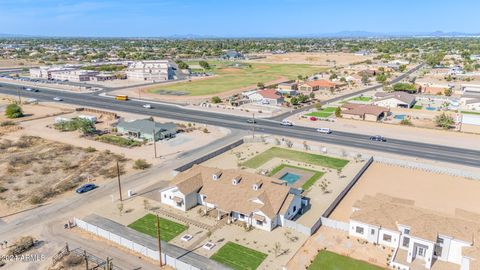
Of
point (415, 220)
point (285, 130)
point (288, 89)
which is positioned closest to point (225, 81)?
point (288, 89)

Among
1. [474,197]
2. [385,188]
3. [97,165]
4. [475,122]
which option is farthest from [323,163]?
[475,122]

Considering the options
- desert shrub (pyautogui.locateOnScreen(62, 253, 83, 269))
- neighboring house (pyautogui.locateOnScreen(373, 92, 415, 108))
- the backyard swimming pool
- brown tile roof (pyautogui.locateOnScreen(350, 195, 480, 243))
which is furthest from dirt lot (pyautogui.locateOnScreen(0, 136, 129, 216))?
neighboring house (pyautogui.locateOnScreen(373, 92, 415, 108))

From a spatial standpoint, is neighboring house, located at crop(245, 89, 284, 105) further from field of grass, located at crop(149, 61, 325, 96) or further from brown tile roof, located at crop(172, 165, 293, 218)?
brown tile roof, located at crop(172, 165, 293, 218)

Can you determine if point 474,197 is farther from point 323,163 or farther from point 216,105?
point 216,105

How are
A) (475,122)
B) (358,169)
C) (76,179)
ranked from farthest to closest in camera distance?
(475,122), (358,169), (76,179)

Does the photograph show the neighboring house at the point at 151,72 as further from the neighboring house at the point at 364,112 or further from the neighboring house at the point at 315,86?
the neighboring house at the point at 364,112

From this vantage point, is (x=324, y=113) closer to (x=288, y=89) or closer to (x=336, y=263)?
(x=288, y=89)
